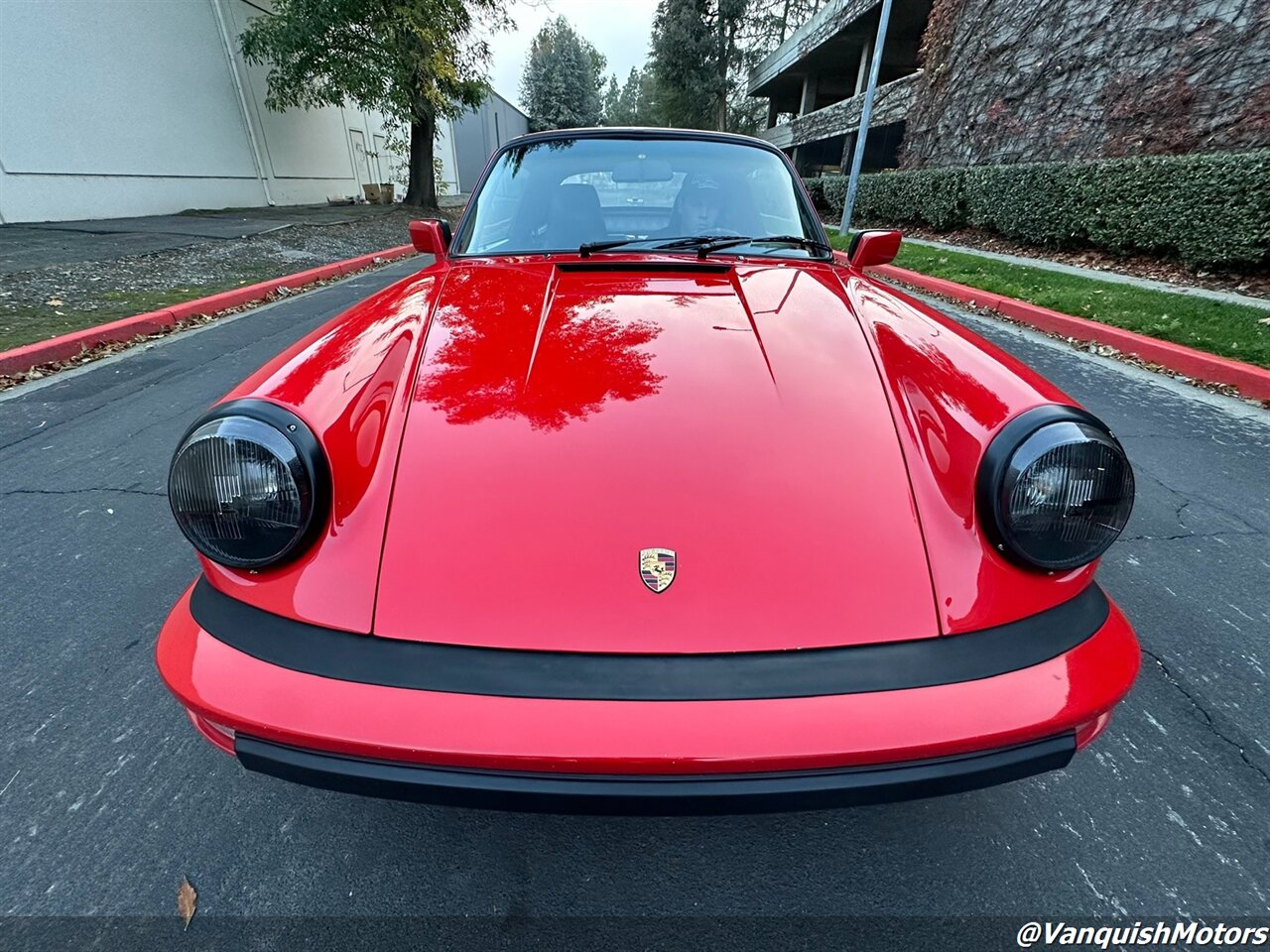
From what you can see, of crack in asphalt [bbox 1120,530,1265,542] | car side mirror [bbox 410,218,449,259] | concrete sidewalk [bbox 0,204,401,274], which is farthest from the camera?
concrete sidewalk [bbox 0,204,401,274]

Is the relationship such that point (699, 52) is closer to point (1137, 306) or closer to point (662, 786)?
point (1137, 306)

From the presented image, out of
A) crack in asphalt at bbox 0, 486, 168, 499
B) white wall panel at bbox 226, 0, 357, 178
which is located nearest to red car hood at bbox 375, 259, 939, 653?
crack in asphalt at bbox 0, 486, 168, 499

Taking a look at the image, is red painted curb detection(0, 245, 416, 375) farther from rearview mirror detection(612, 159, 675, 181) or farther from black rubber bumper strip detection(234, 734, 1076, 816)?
black rubber bumper strip detection(234, 734, 1076, 816)

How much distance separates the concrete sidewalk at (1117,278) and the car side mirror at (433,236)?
6.91 metres

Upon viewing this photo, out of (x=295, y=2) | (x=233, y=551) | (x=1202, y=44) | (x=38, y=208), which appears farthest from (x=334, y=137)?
(x=233, y=551)

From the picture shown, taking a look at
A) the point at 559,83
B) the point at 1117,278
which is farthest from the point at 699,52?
the point at 1117,278

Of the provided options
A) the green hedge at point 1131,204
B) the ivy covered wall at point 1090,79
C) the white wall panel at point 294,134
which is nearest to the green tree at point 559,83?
the white wall panel at point 294,134

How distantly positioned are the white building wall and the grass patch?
13.8 metres

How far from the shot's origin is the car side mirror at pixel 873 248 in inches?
90.9

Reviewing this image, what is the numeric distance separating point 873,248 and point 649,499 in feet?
5.99

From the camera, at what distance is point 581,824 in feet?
4.33

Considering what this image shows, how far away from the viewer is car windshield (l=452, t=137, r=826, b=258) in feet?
6.90

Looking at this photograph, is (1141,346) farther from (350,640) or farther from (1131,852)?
(350,640)

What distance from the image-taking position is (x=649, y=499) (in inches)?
41.7
